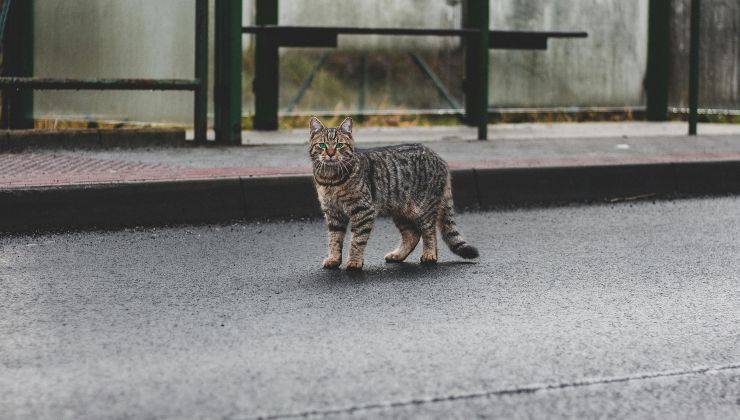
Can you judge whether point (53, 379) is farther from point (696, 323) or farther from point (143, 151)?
point (143, 151)

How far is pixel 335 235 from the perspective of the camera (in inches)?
255

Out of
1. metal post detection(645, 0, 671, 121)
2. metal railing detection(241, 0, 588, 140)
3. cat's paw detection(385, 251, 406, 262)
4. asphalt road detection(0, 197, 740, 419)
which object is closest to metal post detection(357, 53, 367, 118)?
metal railing detection(241, 0, 588, 140)

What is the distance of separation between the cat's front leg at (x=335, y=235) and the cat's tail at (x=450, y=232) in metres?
0.54

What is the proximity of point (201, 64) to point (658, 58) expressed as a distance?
6.29 meters

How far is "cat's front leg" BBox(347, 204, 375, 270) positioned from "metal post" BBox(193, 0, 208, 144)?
508 centimetres

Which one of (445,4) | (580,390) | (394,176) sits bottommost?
(580,390)

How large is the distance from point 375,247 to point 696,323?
245cm

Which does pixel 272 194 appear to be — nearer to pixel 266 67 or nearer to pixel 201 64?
pixel 201 64

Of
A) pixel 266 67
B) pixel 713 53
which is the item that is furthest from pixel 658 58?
pixel 266 67

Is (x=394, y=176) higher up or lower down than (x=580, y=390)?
higher up

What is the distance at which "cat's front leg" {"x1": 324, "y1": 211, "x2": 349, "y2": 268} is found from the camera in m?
6.45

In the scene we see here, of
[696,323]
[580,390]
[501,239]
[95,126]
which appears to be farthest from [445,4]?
[580,390]

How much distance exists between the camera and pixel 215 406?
3883 millimetres

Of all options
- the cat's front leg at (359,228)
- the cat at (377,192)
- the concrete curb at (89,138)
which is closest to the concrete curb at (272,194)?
the cat at (377,192)
